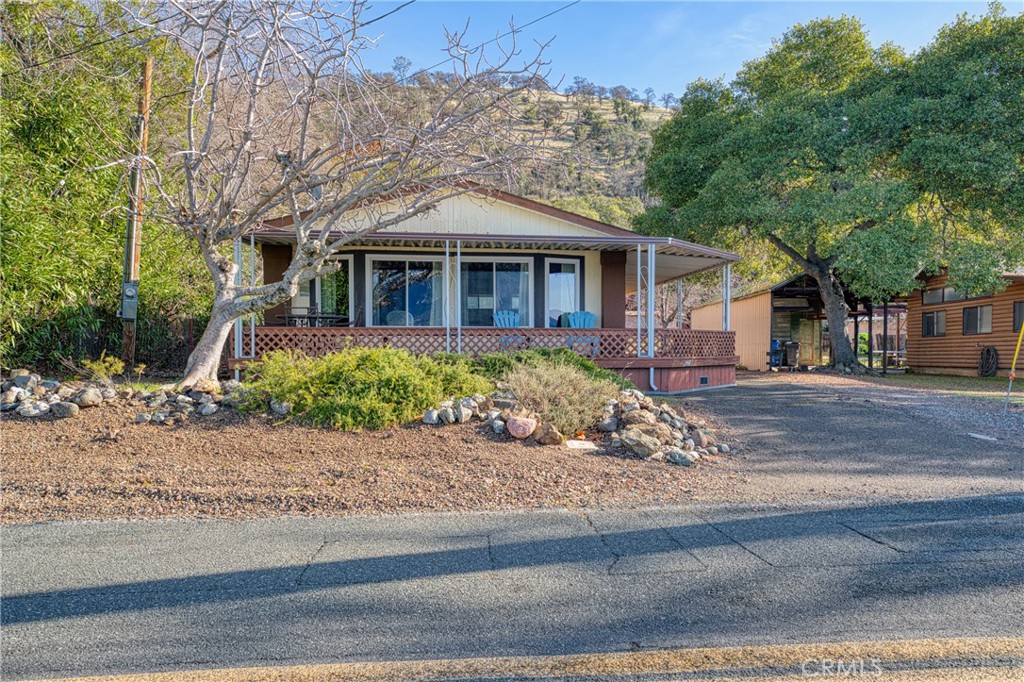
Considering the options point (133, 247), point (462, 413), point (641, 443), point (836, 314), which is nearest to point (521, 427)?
point (462, 413)

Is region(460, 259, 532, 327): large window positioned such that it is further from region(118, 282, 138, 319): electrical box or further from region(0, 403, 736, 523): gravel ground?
region(0, 403, 736, 523): gravel ground

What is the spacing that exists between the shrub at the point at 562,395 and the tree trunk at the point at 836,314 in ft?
44.9

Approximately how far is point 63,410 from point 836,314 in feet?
65.8

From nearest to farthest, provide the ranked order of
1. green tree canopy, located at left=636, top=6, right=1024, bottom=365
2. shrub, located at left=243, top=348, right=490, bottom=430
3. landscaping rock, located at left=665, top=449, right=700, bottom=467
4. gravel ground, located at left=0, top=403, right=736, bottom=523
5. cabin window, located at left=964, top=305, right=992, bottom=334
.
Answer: gravel ground, located at left=0, top=403, right=736, bottom=523, landscaping rock, located at left=665, top=449, right=700, bottom=467, shrub, located at left=243, top=348, right=490, bottom=430, green tree canopy, located at left=636, top=6, right=1024, bottom=365, cabin window, located at left=964, top=305, right=992, bottom=334

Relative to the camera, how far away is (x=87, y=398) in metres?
7.58

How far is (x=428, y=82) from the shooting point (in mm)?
9031

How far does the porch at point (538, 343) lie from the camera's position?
11.5m

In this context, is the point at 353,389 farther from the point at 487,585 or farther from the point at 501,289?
the point at 501,289

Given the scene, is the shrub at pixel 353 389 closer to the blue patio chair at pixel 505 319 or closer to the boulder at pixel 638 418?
the boulder at pixel 638 418

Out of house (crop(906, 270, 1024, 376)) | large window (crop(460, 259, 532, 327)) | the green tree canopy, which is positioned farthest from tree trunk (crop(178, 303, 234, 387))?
house (crop(906, 270, 1024, 376))

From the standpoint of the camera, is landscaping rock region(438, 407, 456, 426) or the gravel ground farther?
landscaping rock region(438, 407, 456, 426)

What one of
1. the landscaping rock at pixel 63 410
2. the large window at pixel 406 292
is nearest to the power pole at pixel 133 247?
the landscaping rock at pixel 63 410

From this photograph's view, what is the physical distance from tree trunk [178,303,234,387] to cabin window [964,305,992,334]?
21.4 m

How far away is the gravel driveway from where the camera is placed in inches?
240
